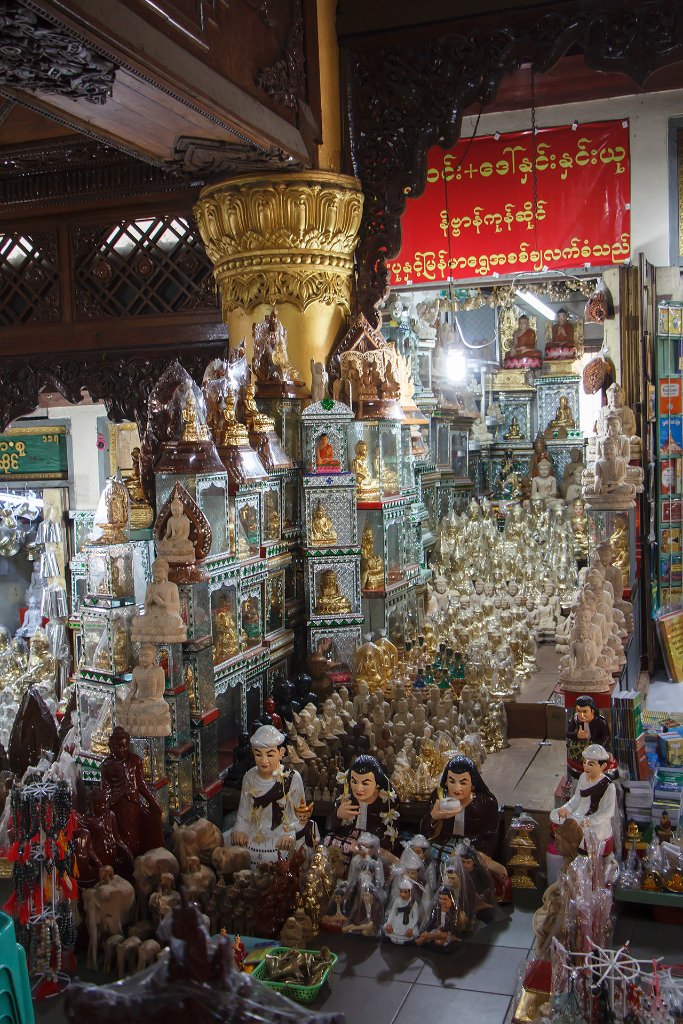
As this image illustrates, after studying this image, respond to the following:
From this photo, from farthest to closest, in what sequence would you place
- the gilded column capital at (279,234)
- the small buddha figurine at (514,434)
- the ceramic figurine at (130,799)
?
the small buddha figurine at (514,434)
the gilded column capital at (279,234)
the ceramic figurine at (130,799)

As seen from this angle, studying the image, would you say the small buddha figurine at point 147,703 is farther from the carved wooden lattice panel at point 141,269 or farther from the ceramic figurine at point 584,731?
the carved wooden lattice panel at point 141,269

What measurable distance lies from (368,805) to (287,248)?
3.41 m

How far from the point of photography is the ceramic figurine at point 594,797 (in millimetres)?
3605

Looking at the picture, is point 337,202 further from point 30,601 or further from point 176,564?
point 30,601

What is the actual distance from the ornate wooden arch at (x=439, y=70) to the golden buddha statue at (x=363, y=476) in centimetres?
89

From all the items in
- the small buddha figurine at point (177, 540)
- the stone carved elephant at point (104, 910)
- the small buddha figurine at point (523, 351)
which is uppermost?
the small buddha figurine at point (523, 351)

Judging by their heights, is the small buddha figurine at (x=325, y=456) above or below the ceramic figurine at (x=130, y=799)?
above

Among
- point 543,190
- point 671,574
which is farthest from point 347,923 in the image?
point 543,190

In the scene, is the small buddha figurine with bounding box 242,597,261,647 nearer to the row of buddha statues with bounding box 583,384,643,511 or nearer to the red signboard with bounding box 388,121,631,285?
the row of buddha statues with bounding box 583,384,643,511

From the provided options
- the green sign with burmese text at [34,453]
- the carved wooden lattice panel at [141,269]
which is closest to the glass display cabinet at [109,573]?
the carved wooden lattice panel at [141,269]

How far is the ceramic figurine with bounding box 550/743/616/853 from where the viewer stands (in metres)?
3.61

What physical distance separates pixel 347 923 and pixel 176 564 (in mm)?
1587

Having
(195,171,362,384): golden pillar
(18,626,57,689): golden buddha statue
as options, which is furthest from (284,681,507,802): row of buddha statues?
(18,626,57,689): golden buddha statue

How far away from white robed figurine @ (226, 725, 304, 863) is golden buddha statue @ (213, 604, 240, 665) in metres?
0.83
